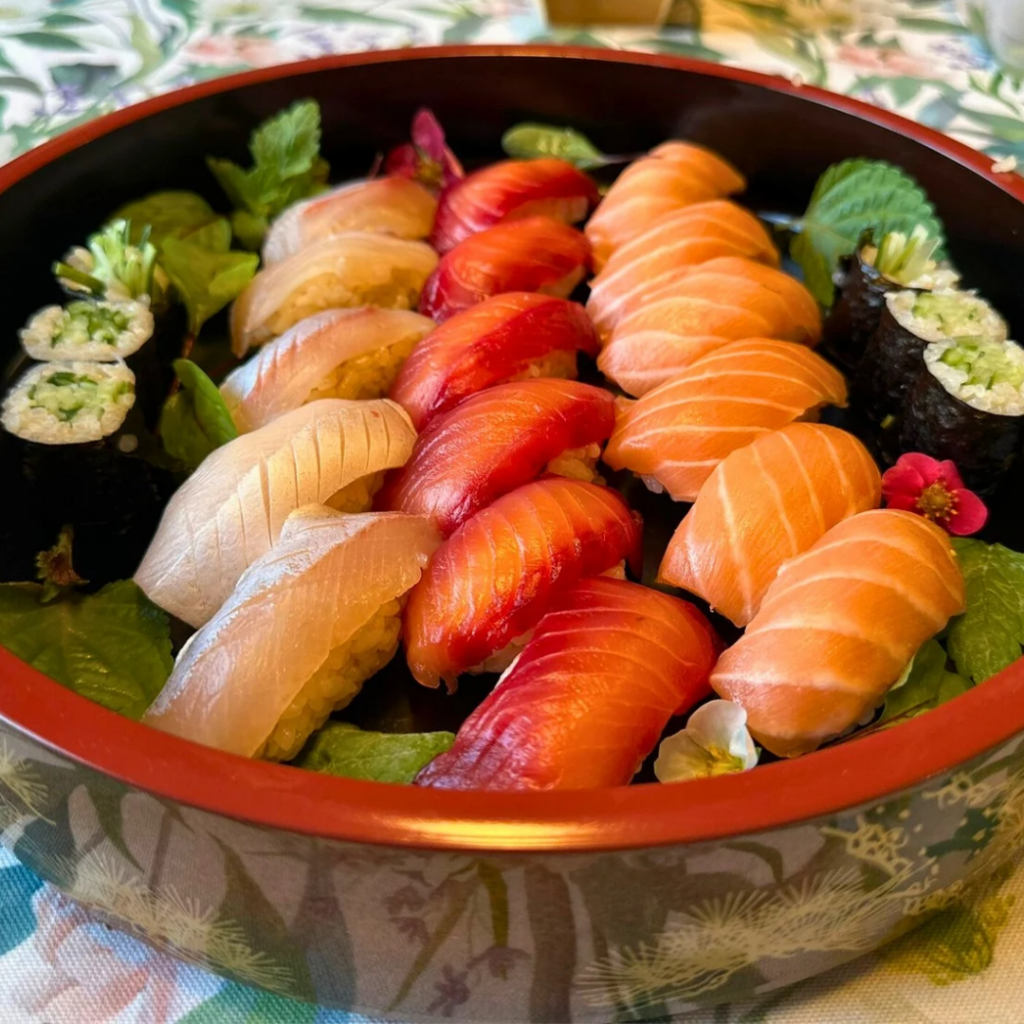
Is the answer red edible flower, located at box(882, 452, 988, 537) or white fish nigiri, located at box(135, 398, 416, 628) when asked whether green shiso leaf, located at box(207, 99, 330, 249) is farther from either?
red edible flower, located at box(882, 452, 988, 537)

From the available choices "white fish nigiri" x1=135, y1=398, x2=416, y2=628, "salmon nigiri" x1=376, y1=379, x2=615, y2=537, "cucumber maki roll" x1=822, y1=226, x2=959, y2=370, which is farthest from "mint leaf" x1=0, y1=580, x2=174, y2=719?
"cucumber maki roll" x1=822, y1=226, x2=959, y2=370

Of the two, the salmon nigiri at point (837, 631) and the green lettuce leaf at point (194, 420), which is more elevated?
the salmon nigiri at point (837, 631)

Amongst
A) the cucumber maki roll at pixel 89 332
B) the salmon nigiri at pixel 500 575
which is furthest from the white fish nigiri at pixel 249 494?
the cucumber maki roll at pixel 89 332

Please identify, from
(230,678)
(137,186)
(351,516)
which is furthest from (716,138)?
(230,678)

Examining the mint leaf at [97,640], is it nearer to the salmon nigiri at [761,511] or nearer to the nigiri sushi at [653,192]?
the salmon nigiri at [761,511]

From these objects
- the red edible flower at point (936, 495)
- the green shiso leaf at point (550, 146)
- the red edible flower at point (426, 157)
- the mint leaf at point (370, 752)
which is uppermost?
the green shiso leaf at point (550, 146)

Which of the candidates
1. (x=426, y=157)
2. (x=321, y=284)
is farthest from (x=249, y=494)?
(x=426, y=157)

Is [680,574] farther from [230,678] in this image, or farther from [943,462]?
[230,678]
